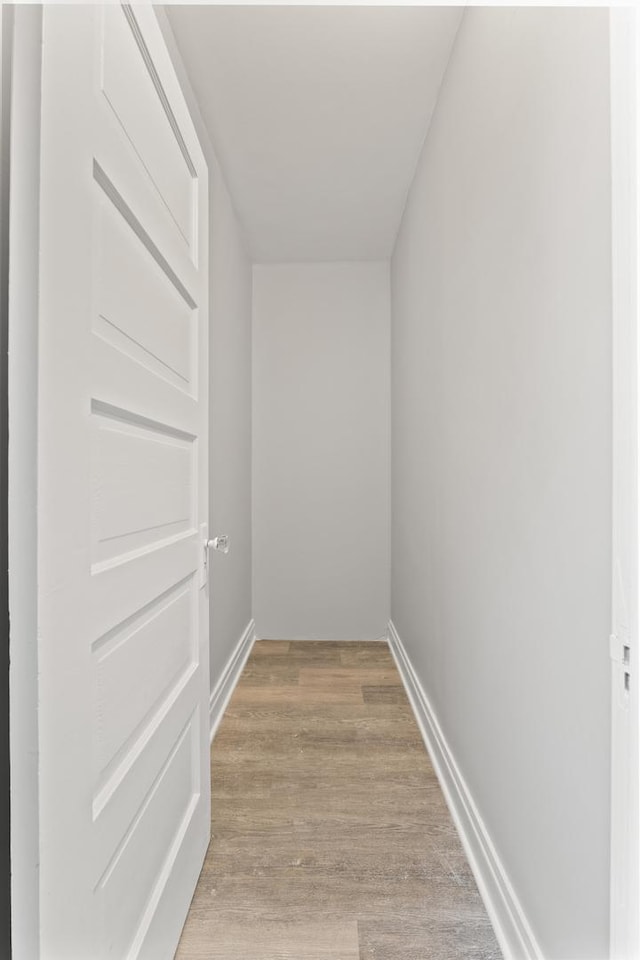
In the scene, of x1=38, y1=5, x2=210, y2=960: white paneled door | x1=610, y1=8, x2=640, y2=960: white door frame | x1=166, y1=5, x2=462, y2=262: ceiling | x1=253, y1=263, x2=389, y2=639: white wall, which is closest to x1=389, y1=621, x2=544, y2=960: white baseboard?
x1=610, y1=8, x2=640, y2=960: white door frame

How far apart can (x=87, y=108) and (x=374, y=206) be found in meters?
2.51

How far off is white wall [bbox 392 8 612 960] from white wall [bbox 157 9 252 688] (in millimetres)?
1022

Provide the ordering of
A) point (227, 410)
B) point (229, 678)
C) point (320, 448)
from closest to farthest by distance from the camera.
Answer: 1. point (229, 678)
2. point (227, 410)
3. point (320, 448)

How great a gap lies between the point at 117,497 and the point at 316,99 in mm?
1942

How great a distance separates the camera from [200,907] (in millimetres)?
1419

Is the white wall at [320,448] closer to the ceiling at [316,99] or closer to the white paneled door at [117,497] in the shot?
the ceiling at [316,99]

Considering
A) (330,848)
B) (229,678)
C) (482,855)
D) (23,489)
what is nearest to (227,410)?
(229,678)

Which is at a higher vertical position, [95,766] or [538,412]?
[538,412]

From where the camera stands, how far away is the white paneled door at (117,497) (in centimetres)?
73

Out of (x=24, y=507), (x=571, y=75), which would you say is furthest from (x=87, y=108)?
(x=571, y=75)

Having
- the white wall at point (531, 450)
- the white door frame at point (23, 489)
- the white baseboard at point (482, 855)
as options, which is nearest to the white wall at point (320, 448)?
the white baseboard at point (482, 855)

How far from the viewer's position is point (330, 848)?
64.9 inches

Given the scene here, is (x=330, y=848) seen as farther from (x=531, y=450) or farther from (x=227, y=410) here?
(x=227, y=410)

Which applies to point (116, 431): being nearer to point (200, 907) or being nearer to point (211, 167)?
point (200, 907)
